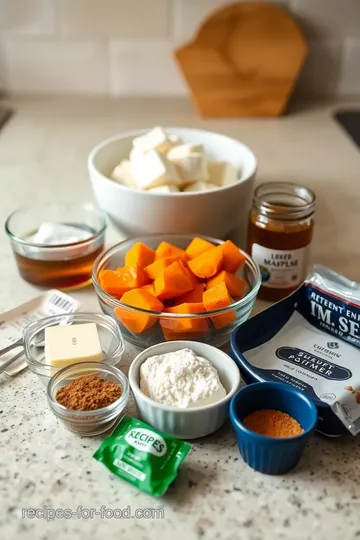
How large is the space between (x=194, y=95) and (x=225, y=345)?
0.94 metres

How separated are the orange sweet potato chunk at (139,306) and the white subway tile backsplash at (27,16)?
1.08m

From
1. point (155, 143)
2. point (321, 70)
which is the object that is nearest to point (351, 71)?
point (321, 70)

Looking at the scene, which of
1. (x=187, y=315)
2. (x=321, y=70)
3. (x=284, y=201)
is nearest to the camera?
(x=187, y=315)

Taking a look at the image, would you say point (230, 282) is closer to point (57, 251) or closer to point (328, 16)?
point (57, 251)

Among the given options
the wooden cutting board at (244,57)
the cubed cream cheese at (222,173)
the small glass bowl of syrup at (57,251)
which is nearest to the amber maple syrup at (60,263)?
the small glass bowl of syrup at (57,251)

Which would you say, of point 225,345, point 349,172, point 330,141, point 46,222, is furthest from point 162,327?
point 330,141

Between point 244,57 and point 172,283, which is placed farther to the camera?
point 244,57

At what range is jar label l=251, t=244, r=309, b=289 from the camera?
91 cm

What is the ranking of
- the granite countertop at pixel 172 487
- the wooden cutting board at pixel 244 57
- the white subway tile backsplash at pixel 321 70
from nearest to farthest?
the granite countertop at pixel 172 487, the wooden cutting board at pixel 244 57, the white subway tile backsplash at pixel 321 70

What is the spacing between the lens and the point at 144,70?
170cm

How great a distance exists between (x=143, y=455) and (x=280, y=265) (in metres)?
0.38

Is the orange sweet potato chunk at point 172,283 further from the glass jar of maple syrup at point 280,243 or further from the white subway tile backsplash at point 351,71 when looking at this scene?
the white subway tile backsplash at point 351,71

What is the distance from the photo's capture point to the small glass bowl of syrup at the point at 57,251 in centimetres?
94

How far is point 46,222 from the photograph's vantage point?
1.10m
